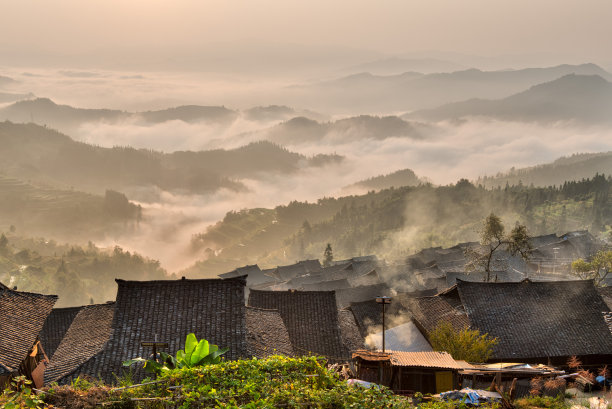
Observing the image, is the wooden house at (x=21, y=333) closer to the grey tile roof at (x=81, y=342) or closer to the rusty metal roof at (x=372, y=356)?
the grey tile roof at (x=81, y=342)

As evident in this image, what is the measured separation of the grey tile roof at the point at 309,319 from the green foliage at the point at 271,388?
21405 mm

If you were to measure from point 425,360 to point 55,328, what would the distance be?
92.7 ft

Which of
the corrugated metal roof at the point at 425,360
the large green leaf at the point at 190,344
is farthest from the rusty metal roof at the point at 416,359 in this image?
the large green leaf at the point at 190,344

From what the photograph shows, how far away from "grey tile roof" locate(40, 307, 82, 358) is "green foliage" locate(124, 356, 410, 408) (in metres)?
30.3

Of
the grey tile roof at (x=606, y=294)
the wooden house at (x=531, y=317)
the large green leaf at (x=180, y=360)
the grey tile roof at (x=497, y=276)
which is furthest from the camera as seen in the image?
the grey tile roof at (x=497, y=276)

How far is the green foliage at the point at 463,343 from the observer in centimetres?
3778

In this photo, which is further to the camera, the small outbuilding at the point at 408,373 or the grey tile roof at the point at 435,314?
the grey tile roof at the point at 435,314

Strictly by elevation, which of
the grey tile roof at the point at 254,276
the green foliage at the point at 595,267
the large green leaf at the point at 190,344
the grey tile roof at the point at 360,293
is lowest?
the large green leaf at the point at 190,344

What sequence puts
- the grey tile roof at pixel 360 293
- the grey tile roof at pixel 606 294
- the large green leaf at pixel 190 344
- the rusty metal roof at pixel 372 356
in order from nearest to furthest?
the large green leaf at pixel 190 344, the rusty metal roof at pixel 372 356, the grey tile roof at pixel 606 294, the grey tile roof at pixel 360 293

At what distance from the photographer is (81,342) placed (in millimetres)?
30594

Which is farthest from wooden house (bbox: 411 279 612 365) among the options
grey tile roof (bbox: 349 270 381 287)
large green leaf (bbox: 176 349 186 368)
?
grey tile roof (bbox: 349 270 381 287)

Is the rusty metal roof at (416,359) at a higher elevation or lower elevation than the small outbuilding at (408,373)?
higher

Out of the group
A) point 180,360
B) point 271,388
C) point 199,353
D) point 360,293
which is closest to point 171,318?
point 180,360

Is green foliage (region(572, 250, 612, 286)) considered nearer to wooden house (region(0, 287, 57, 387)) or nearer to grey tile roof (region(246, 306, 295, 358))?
grey tile roof (region(246, 306, 295, 358))
